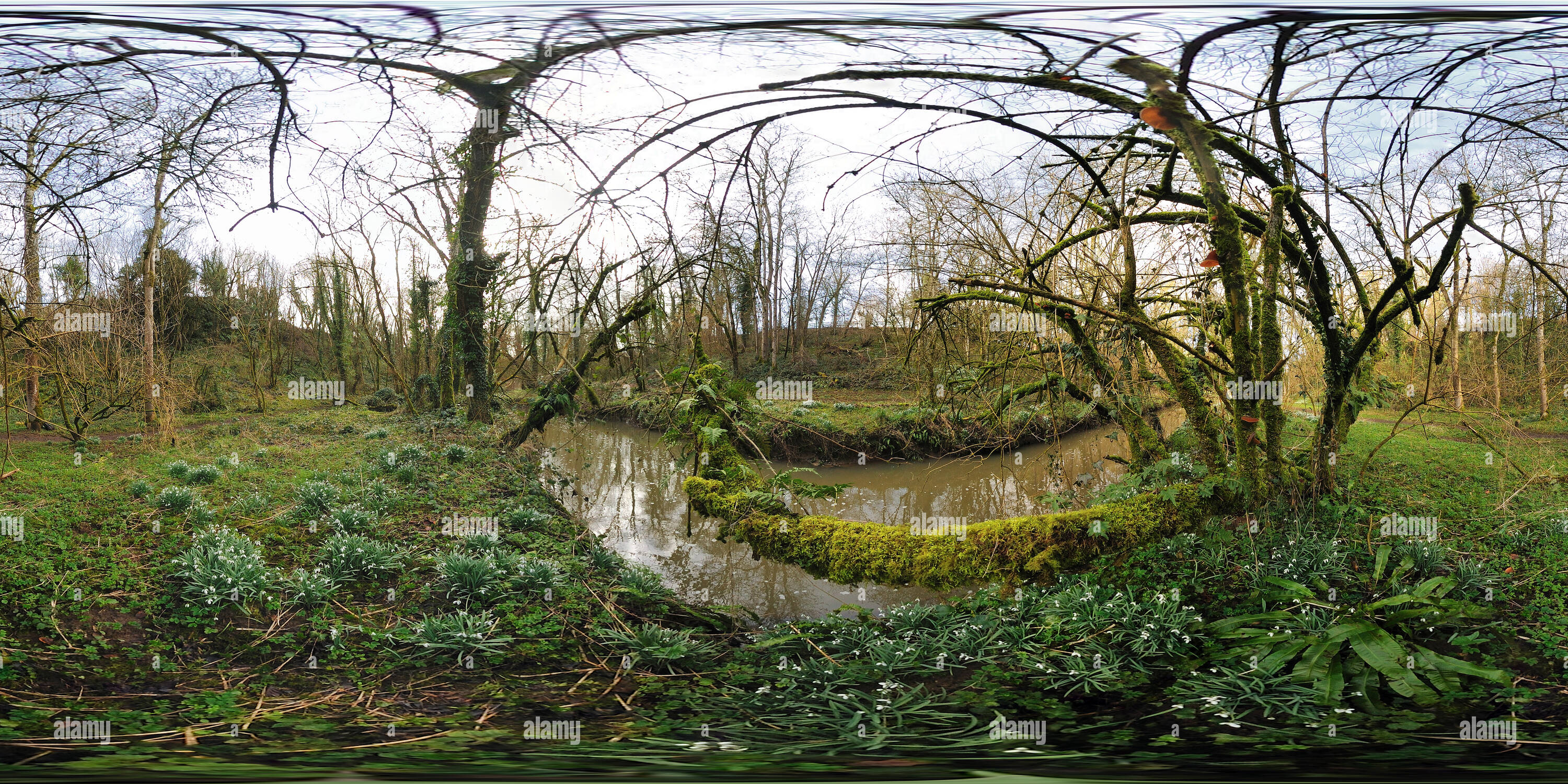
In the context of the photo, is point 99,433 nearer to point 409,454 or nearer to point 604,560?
point 409,454

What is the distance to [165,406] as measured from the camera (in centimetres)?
140

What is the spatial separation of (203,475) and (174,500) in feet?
0.27

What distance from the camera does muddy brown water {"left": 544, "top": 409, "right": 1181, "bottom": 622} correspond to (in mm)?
2119

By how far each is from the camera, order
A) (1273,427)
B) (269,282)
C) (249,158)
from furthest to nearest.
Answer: (1273,427) < (269,282) < (249,158)

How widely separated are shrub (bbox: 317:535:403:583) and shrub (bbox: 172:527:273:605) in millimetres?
97

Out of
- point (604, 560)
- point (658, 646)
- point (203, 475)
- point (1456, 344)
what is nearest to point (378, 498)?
point (203, 475)

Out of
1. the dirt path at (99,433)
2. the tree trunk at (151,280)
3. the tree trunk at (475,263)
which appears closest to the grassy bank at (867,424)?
the tree trunk at (475,263)

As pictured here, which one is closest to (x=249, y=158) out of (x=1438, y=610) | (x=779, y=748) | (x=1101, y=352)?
(x=779, y=748)

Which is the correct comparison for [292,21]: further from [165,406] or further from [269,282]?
[165,406]

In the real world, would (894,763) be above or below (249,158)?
below

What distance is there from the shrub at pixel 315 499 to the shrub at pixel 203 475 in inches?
7.8

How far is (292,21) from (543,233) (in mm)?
571

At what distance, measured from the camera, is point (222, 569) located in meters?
1.13

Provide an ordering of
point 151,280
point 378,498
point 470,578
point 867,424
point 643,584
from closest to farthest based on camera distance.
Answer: point 470,578, point 151,280, point 378,498, point 643,584, point 867,424
